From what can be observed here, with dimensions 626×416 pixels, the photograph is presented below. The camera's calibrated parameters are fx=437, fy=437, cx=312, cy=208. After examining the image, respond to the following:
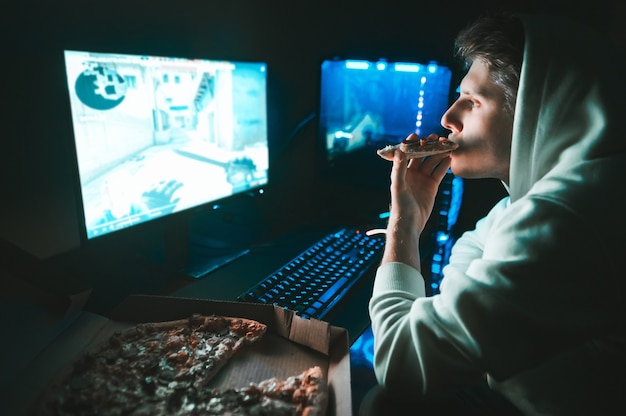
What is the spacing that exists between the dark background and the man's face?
0.77 ft

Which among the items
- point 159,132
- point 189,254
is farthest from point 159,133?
point 189,254

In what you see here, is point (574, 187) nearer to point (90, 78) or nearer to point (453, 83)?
point (453, 83)

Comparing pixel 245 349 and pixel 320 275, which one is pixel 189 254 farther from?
pixel 245 349

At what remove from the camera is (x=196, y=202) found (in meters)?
1.22

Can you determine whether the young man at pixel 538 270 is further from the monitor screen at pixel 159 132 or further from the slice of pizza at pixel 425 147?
the monitor screen at pixel 159 132

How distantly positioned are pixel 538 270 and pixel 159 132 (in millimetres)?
878

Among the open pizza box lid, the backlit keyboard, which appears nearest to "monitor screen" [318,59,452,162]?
the backlit keyboard

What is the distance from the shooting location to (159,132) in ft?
3.54

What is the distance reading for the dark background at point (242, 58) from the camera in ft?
3.24

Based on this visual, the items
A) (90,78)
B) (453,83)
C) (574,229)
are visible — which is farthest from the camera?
(453,83)

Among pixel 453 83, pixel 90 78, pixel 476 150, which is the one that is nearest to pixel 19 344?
pixel 90 78

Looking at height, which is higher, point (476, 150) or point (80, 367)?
point (476, 150)

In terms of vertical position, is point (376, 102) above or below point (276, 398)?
above

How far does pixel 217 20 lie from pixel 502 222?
43.6 inches
